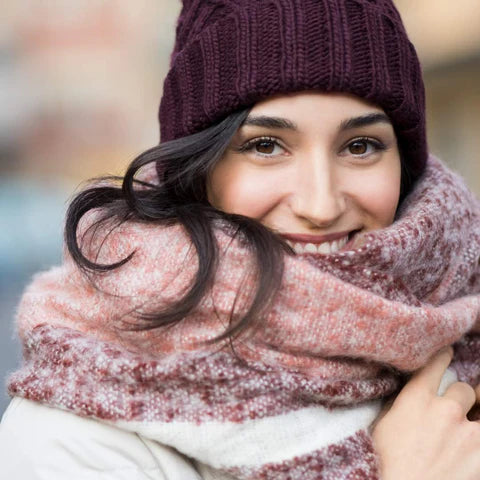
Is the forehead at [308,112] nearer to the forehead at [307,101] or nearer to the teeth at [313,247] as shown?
the forehead at [307,101]

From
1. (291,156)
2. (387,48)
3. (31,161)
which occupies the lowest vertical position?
(31,161)

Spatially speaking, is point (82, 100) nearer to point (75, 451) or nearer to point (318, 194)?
point (318, 194)

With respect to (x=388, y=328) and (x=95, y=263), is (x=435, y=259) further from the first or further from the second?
(x=95, y=263)

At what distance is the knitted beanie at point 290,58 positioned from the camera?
1457 mm

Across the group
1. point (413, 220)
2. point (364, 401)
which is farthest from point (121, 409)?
point (413, 220)

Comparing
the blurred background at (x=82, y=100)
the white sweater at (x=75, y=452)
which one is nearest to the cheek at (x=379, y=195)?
the white sweater at (x=75, y=452)

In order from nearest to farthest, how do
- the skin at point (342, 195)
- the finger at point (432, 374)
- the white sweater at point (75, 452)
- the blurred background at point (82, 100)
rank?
the white sweater at point (75, 452), the skin at point (342, 195), the finger at point (432, 374), the blurred background at point (82, 100)

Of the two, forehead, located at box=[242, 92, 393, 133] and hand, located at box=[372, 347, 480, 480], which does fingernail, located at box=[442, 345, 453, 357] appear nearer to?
hand, located at box=[372, 347, 480, 480]

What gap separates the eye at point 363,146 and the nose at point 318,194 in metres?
0.08

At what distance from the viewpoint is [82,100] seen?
23.9 ft

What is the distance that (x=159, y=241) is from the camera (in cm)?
142

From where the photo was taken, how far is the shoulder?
127cm

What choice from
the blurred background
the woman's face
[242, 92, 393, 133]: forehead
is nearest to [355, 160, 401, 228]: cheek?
the woman's face

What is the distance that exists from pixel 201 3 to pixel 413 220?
0.61 metres
